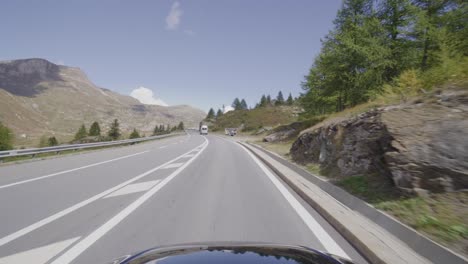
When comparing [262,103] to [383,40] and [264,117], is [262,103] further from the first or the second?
[383,40]

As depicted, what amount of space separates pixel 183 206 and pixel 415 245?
4.13 meters

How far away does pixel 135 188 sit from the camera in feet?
27.5

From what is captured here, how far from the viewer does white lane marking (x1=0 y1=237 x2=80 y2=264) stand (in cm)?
359

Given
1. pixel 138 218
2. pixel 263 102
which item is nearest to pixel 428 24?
pixel 138 218

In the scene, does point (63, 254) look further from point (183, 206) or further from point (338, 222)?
point (338, 222)

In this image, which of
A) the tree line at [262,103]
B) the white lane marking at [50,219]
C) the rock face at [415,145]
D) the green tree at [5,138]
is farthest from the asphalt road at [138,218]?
the tree line at [262,103]

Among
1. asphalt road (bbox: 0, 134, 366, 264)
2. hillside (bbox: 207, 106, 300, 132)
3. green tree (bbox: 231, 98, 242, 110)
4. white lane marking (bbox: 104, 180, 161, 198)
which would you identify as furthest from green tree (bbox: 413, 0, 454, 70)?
green tree (bbox: 231, 98, 242, 110)

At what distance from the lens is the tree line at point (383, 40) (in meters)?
20.4

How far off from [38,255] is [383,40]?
83.4 ft

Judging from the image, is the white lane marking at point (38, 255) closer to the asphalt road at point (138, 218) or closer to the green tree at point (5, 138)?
the asphalt road at point (138, 218)

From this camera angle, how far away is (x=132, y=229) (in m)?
4.87

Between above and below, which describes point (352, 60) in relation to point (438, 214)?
above

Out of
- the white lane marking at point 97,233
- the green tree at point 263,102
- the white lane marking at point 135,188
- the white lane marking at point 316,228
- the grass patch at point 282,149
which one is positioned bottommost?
the grass patch at point 282,149

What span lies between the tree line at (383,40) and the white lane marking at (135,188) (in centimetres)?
1453
